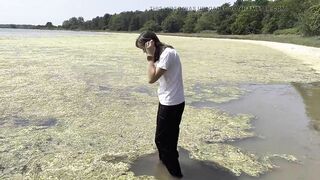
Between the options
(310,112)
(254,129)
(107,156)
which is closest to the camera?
(107,156)

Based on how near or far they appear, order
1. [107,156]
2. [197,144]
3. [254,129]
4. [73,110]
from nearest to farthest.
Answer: [107,156], [197,144], [254,129], [73,110]

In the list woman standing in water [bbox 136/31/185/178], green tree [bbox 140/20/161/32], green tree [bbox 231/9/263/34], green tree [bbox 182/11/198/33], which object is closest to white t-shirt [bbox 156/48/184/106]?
woman standing in water [bbox 136/31/185/178]

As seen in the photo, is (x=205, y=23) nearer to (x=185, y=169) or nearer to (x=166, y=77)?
(x=185, y=169)

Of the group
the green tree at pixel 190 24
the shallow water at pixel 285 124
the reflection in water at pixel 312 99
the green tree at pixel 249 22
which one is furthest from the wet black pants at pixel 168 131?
the green tree at pixel 190 24

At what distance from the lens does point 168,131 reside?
592 centimetres

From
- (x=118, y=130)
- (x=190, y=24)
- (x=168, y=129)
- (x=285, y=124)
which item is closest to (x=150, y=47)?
(x=168, y=129)

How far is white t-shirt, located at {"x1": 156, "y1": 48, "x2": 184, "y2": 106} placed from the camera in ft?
18.0

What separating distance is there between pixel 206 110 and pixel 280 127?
219 centimetres

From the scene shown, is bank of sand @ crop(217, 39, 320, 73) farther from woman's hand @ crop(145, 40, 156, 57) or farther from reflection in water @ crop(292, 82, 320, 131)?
woman's hand @ crop(145, 40, 156, 57)

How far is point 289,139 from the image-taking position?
335 inches

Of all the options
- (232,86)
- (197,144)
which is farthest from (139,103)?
(232,86)

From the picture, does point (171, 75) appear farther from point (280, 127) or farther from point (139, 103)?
point (139, 103)

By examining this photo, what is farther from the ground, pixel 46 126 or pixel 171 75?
pixel 171 75

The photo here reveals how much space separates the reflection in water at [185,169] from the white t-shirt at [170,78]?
4.04 feet
